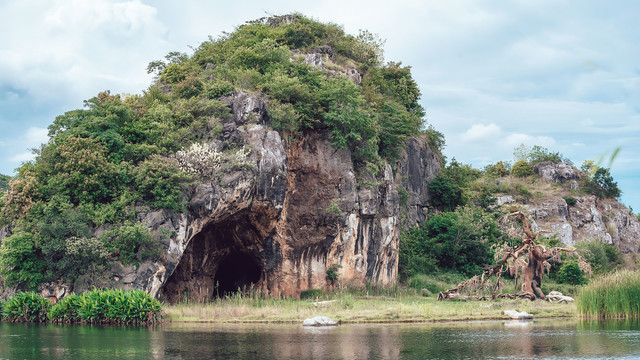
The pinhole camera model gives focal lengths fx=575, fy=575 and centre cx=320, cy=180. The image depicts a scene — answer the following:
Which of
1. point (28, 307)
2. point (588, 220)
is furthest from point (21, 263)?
point (588, 220)

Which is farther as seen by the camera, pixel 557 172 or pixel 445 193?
pixel 557 172

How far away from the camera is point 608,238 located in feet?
215

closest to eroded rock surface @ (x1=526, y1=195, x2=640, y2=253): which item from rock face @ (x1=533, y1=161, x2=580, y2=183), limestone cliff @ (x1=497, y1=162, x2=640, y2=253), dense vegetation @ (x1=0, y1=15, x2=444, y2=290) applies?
limestone cliff @ (x1=497, y1=162, x2=640, y2=253)

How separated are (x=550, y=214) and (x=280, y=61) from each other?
1634 inches

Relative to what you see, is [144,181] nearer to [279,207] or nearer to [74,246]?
[74,246]

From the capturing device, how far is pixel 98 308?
23188 mm

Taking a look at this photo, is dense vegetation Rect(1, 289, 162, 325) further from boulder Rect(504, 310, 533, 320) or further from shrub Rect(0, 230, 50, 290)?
boulder Rect(504, 310, 533, 320)

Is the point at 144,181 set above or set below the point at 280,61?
below

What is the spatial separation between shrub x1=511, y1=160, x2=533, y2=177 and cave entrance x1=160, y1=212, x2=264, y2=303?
1906 inches

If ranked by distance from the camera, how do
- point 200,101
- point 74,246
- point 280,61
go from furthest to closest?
1. point 280,61
2. point 200,101
3. point 74,246

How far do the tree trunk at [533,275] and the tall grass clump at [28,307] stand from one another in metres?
23.6

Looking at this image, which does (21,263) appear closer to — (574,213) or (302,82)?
(302,82)

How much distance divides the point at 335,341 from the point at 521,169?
2492 inches

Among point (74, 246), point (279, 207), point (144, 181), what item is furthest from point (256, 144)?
point (74, 246)
